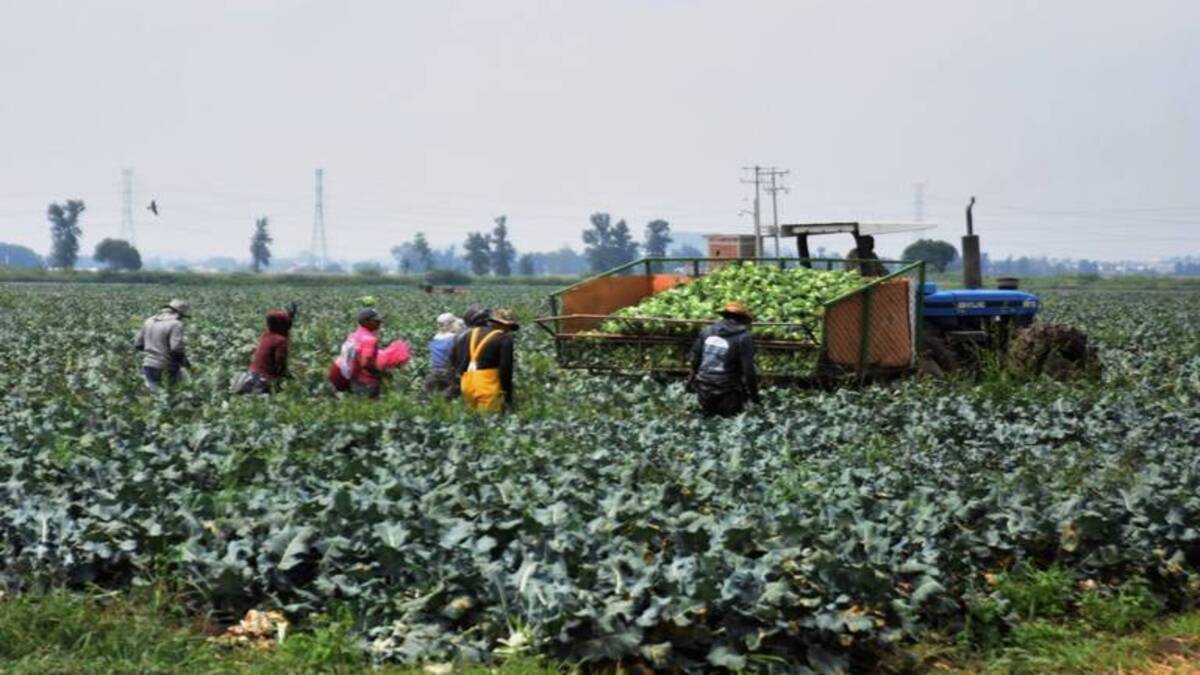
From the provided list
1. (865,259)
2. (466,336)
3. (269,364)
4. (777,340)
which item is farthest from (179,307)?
(865,259)

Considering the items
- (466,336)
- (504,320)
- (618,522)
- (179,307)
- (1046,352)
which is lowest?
(618,522)

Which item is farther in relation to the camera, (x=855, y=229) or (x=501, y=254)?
(x=501, y=254)

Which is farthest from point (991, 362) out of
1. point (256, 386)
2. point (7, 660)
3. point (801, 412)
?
point (7, 660)

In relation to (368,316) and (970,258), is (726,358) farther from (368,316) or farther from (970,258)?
(970,258)

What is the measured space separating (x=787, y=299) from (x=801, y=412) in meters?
2.58

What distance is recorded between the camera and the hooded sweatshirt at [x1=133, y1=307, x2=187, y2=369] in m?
15.3

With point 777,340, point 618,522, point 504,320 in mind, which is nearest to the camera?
point 618,522

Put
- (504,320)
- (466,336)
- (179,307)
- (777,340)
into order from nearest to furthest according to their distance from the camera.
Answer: (504,320), (466,336), (777,340), (179,307)

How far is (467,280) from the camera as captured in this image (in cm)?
10512

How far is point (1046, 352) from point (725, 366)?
547 centimetres

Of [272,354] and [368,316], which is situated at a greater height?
[368,316]

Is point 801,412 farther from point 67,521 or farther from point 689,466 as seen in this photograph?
point 67,521

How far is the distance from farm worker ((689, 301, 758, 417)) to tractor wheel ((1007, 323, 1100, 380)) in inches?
191

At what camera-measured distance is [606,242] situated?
14900 centimetres
